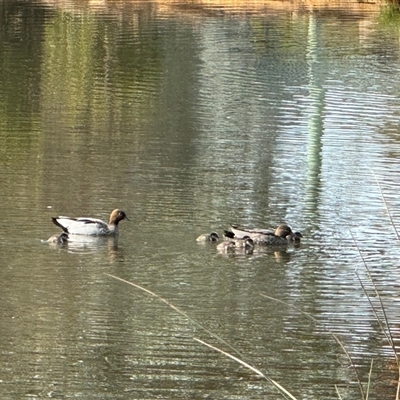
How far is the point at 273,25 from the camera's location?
119ft

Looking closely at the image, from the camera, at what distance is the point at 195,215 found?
13.9 m

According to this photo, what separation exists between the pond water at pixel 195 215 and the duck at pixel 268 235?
0.11 m

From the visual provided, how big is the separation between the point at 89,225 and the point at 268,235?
67.2 inches

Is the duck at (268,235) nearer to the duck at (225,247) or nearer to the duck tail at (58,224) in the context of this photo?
the duck at (225,247)

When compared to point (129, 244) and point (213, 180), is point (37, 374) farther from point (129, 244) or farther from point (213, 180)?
point (213, 180)

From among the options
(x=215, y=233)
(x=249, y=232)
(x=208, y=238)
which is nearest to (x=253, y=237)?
(x=249, y=232)

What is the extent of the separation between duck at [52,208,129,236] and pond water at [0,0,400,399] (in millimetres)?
132

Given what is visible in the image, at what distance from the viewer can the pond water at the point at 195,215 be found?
30.4 feet

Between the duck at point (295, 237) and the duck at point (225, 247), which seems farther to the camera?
the duck at point (295, 237)

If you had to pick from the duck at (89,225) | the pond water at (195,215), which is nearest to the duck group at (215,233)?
the duck at (89,225)

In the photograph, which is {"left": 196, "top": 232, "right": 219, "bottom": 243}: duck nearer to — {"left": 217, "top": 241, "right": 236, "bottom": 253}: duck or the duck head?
{"left": 217, "top": 241, "right": 236, "bottom": 253}: duck

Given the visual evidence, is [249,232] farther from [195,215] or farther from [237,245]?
[195,215]

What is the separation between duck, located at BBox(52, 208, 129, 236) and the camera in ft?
41.8

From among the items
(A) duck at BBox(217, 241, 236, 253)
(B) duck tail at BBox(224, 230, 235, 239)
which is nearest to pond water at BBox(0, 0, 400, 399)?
(A) duck at BBox(217, 241, 236, 253)
